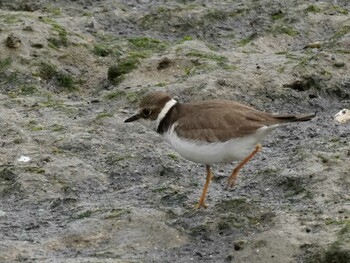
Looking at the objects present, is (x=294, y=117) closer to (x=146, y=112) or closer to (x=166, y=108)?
(x=166, y=108)

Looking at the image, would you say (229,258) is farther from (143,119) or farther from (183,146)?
(143,119)

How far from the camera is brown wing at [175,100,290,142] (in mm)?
7047

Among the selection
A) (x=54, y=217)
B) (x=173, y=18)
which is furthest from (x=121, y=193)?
(x=173, y=18)

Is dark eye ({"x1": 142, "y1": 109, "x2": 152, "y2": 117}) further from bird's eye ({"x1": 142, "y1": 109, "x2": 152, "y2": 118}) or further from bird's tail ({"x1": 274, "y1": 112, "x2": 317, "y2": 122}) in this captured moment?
bird's tail ({"x1": 274, "y1": 112, "x2": 317, "y2": 122})

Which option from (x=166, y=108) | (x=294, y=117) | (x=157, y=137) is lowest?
(x=157, y=137)

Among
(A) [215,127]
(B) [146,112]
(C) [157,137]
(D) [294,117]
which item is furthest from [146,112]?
(C) [157,137]

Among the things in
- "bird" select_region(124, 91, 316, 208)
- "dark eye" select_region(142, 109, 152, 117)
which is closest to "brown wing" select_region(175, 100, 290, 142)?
"bird" select_region(124, 91, 316, 208)

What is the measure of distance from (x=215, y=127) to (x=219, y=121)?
7 cm

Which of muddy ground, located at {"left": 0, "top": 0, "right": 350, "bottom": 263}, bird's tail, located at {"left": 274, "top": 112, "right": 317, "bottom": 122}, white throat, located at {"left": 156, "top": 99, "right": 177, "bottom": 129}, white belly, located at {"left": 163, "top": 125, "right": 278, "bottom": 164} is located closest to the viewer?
muddy ground, located at {"left": 0, "top": 0, "right": 350, "bottom": 263}

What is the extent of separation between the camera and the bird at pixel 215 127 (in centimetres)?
705

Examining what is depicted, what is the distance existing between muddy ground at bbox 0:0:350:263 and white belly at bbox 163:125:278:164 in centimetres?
43

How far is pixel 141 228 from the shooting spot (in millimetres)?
6977

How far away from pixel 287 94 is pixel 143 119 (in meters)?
A: 2.70

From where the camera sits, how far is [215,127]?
7.09 m
